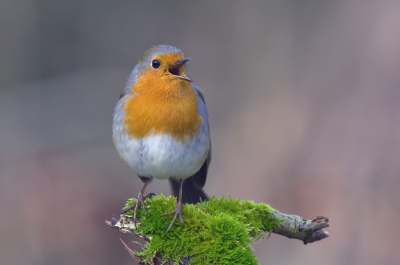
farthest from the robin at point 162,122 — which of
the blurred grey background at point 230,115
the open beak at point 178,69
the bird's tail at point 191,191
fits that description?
the blurred grey background at point 230,115

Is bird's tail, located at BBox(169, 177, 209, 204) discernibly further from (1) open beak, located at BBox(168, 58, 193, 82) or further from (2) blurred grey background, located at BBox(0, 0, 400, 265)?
(2) blurred grey background, located at BBox(0, 0, 400, 265)

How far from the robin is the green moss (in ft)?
0.41

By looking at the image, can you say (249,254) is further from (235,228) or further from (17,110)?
(17,110)

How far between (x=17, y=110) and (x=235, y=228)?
4722mm

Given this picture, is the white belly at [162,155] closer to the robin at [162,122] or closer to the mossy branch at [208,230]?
the robin at [162,122]

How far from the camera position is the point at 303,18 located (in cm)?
630

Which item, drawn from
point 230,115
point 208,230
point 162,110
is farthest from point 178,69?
point 230,115

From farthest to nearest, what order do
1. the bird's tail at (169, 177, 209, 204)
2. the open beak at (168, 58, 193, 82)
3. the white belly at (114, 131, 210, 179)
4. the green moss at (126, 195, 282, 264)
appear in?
the bird's tail at (169, 177, 209, 204) < the open beak at (168, 58, 193, 82) < the white belly at (114, 131, 210, 179) < the green moss at (126, 195, 282, 264)

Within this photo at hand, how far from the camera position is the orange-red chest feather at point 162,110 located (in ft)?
9.33

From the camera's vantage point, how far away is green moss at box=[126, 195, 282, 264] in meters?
2.37

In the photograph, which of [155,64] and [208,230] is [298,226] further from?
[155,64]

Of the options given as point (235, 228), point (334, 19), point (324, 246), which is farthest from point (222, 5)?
point (235, 228)

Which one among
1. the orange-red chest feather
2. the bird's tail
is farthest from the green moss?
the bird's tail

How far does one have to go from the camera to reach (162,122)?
2.83 metres
